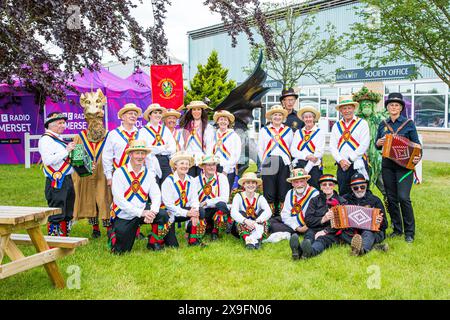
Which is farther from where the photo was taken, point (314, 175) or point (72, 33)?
point (314, 175)

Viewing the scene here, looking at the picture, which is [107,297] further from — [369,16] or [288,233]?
[369,16]

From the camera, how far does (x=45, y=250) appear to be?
4125 millimetres

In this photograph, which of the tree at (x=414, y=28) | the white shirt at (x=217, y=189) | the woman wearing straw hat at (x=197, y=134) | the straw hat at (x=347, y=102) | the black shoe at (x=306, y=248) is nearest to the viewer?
the black shoe at (x=306, y=248)

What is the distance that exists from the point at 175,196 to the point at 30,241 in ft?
6.08

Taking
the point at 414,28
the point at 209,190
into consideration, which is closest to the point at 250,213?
the point at 209,190

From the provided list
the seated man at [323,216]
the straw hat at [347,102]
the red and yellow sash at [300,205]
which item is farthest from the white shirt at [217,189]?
the straw hat at [347,102]

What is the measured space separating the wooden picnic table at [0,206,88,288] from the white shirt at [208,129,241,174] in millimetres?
2804

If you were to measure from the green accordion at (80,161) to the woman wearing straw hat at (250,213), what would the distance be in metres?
1.87

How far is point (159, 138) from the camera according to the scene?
6457 millimetres

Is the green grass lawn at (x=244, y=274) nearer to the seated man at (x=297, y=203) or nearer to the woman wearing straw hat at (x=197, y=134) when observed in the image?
the seated man at (x=297, y=203)

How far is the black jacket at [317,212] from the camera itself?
225 inches

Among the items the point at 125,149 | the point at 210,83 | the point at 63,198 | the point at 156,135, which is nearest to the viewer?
the point at 63,198

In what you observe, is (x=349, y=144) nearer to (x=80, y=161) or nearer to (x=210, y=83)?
(x=80, y=161)

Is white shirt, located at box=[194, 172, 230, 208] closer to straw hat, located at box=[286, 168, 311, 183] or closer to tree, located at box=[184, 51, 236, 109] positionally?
straw hat, located at box=[286, 168, 311, 183]
